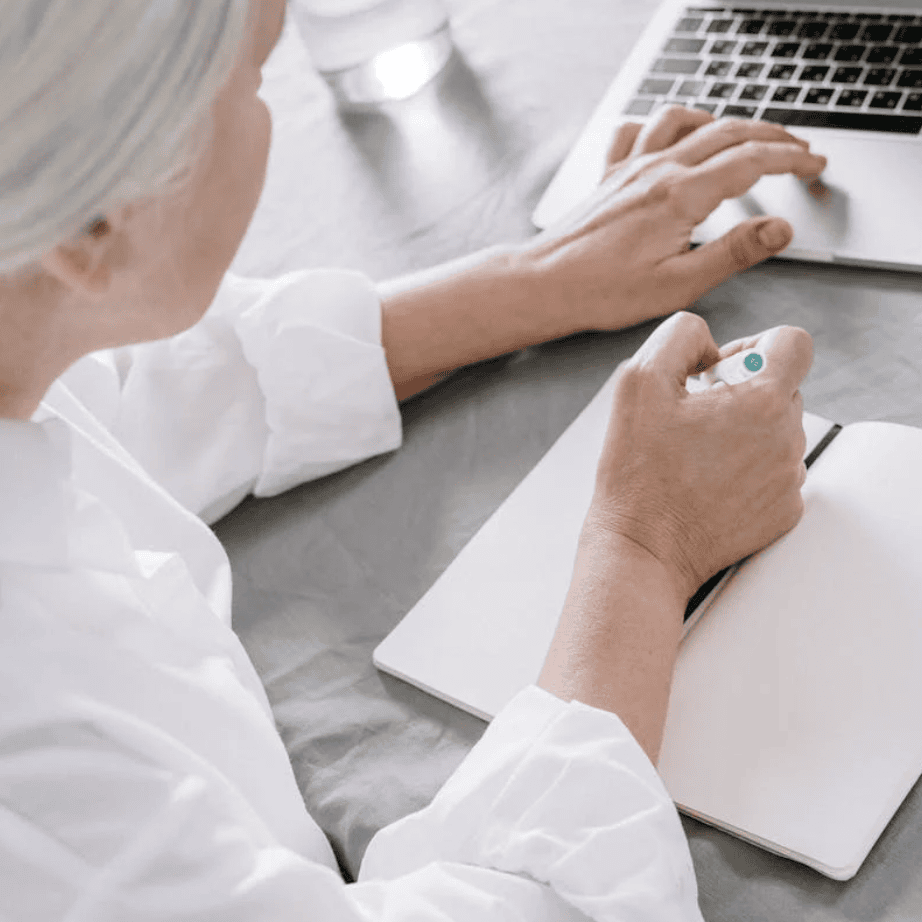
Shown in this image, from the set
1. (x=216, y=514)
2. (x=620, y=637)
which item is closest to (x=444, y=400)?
(x=216, y=514)

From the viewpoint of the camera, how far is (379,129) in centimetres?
104

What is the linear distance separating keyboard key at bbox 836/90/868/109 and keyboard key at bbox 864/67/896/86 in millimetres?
11

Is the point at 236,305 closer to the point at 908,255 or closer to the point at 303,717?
the point at 303,717

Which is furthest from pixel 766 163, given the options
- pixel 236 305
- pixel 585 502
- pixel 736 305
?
pixel 236 305

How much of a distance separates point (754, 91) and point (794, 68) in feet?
0.11

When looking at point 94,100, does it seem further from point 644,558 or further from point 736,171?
point 736,171

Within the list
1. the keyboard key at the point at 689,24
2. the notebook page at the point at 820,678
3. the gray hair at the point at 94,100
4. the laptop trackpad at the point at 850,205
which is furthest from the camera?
the keyboard key at the point at 689,24

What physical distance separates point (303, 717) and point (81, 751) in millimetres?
205

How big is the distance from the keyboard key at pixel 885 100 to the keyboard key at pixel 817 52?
0.22 ft

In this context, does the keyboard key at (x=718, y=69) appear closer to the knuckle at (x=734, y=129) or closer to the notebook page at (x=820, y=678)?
the knuckle at (x=734, y=129)

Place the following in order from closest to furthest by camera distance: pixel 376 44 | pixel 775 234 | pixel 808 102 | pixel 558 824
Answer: pixel 558 824 → pixel 775 234 → pixel 808 102 → pixel 376 44

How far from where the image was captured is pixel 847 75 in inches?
32.7

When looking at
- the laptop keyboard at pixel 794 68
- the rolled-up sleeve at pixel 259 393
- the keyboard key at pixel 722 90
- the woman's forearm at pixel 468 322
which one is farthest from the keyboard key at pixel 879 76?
the rolled-up sleeve at pixel 259 393

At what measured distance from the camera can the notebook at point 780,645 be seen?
1.59ft
